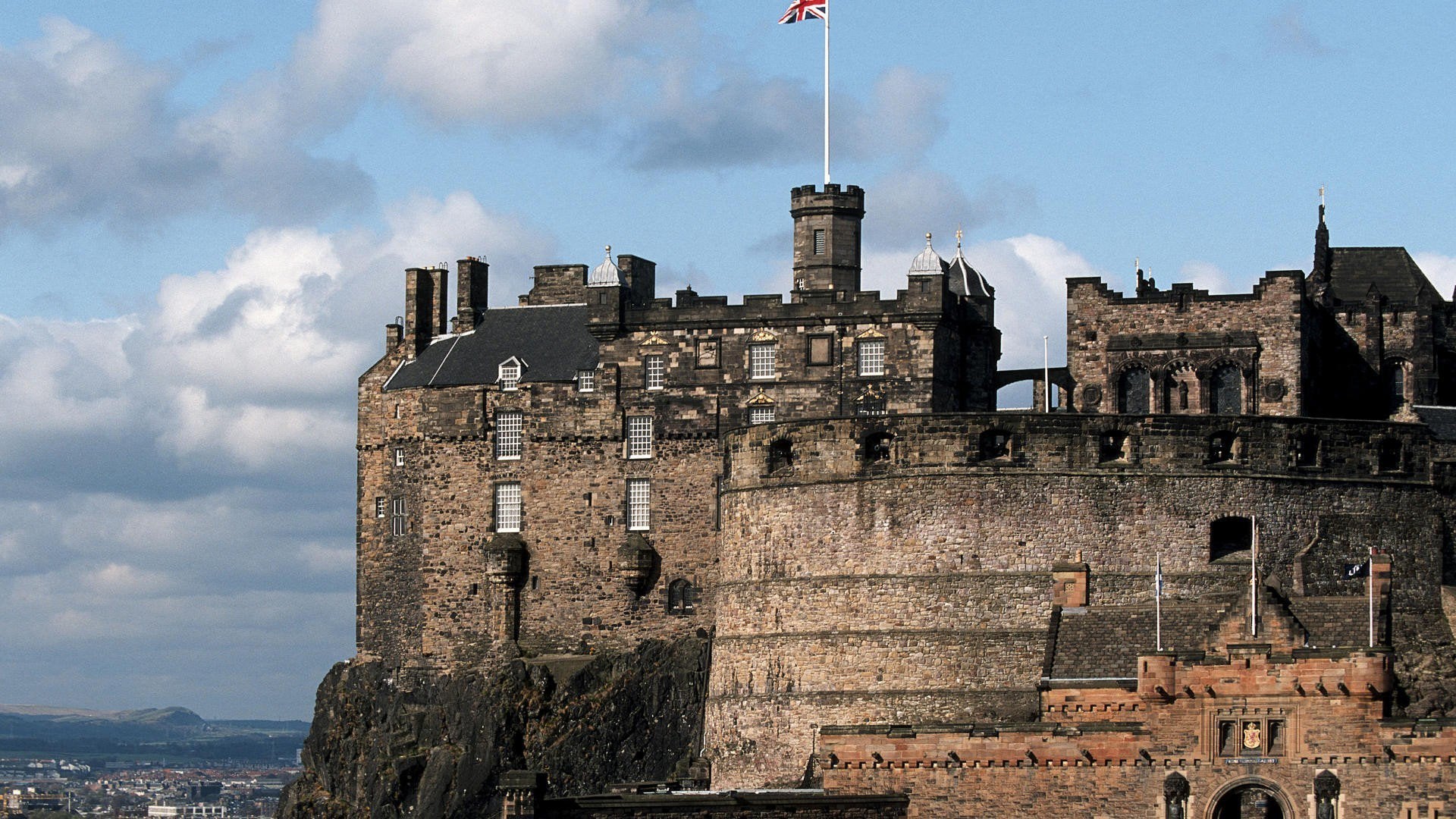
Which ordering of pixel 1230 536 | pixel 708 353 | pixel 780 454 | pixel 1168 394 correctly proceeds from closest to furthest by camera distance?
pixel 1230 536, pixel 780 454, pixel 1168 394, pixel 708 353

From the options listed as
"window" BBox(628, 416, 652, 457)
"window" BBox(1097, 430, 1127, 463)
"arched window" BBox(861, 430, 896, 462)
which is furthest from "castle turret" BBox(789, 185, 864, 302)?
"window" BBox(1097, 430, 1127, 463)

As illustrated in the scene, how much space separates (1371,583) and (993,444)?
940 centimetres

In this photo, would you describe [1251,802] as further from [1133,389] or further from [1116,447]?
[1133,389]

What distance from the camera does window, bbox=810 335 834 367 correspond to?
245 feet

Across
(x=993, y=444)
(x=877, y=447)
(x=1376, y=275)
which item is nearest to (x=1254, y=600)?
(x=993, y=444)

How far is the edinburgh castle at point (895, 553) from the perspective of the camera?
182 ft

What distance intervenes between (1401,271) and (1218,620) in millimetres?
25346

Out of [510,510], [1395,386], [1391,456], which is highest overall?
[1395,386]

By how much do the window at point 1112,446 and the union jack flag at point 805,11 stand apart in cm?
1963

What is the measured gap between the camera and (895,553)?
63.7 metres

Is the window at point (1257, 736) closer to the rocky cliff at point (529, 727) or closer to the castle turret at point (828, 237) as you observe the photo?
the rocky cliff at point (529, 727)

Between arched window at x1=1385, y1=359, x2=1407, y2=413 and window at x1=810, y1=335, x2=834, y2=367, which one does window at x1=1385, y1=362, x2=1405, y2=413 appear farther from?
window at x1=810, y1=335, x2=834, y2=367

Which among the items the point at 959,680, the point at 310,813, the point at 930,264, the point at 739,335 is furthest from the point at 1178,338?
the point at 310,813

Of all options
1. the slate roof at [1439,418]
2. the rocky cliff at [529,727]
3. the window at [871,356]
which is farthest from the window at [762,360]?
the slate roof at [1439,418]
